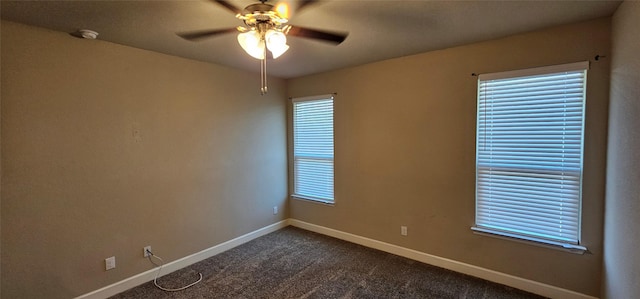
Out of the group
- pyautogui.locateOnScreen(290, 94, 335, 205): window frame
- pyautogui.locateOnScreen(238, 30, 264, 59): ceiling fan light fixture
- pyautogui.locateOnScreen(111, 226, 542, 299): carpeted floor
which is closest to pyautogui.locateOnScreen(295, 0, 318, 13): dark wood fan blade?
pyautogui.locateOnScreen(238, 30, 264, 59): ceiling fan light fixture

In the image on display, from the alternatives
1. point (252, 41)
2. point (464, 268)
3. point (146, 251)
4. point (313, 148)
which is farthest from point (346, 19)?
point (146, 251)

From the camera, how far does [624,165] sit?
74.6 inches

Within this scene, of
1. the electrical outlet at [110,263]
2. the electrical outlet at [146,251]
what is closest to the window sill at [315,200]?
the electrical outlet at [146,251]

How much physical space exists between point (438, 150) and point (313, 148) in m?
1.82

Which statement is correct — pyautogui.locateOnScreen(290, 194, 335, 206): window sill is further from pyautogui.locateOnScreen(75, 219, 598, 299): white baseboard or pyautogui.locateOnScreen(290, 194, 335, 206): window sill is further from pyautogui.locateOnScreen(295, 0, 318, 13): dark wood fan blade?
pyautogui.locateOnScreen(295, 0, 318, 13): dark wood fan blade

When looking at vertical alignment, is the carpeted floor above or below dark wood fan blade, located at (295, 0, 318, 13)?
below

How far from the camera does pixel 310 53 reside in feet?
10.4

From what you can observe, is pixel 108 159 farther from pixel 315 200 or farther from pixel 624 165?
pixel 624 165

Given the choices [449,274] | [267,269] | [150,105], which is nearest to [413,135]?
[449,274]

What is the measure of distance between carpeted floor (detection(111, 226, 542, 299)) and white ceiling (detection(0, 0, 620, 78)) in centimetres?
235

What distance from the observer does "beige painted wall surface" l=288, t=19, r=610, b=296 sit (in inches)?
94.7

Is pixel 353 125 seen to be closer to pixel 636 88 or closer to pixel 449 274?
pixel 449 274

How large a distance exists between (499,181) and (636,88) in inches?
50.9

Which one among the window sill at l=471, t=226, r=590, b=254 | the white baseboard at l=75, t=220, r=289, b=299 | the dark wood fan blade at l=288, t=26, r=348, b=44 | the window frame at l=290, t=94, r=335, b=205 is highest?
the dark wood fan blade at l=288, t=26, r=348, b=44
